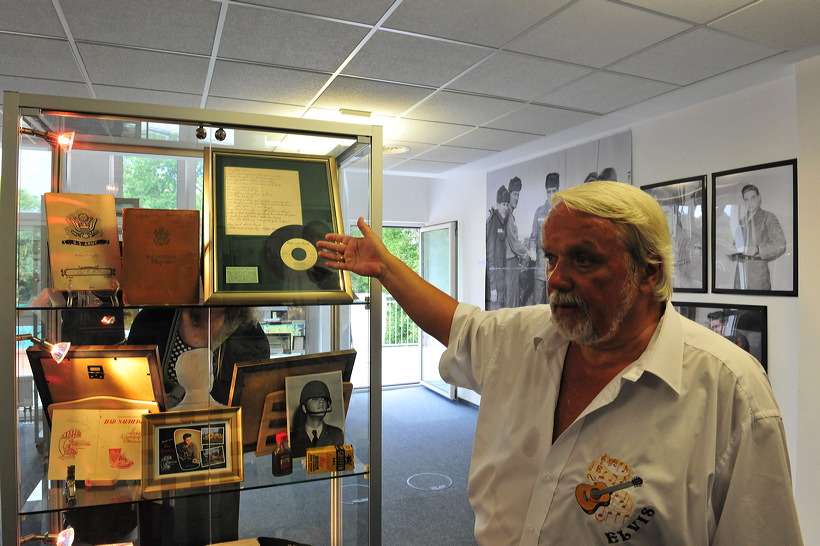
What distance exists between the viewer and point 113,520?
4.55 ft

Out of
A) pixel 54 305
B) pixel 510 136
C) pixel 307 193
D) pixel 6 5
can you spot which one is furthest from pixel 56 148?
pixel 510 136

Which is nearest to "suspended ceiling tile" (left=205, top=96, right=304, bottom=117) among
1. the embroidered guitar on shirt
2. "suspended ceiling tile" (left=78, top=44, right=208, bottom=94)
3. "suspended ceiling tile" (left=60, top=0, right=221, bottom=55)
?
"suspended ceiling tile" (left=78, top=44, right=208, bottom=94)

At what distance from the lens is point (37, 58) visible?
302 cm

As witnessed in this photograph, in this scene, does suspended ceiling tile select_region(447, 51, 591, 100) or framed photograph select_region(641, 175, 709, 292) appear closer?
suspended ceiling tile select_region(447, 51, 591, 100)

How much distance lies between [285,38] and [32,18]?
1.13m

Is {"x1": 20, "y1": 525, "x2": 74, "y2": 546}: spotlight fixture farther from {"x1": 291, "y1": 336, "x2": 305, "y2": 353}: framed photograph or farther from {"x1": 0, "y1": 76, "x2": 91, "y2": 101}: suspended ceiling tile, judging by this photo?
{"x1": 0, "y1": 76, "x2": 91, "y2": 101}: suspended ceiling tile

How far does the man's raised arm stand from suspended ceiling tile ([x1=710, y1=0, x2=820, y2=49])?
206 centimetres

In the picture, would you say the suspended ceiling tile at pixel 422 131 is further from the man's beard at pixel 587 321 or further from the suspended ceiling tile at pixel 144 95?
the man's beard at pixel 587 321

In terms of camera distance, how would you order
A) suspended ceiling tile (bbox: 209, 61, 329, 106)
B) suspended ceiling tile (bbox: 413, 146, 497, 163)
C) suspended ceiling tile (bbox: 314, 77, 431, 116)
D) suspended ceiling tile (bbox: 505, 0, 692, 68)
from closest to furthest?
suspended ceiling tile (bbox: 505, 0, 692, 68)
suspended ceiling tile (bbox: 209, 61, 329, 106)
suspended ceiling tile (bbox: 314, 77, 431, 116)
suspended ceiling tile (bbox: 413, 146, 497, 163)

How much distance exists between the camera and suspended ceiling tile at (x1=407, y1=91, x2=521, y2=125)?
12.3 ft

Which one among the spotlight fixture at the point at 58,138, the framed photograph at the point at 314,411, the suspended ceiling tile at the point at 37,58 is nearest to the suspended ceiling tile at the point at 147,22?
the suspended ceiling tile at the point at 37,58

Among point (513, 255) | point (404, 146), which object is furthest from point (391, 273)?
point (513, 255)

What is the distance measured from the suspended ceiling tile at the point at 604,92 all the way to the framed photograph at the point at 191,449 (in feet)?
9.52

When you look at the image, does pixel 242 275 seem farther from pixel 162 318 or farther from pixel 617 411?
pixel 617 411
